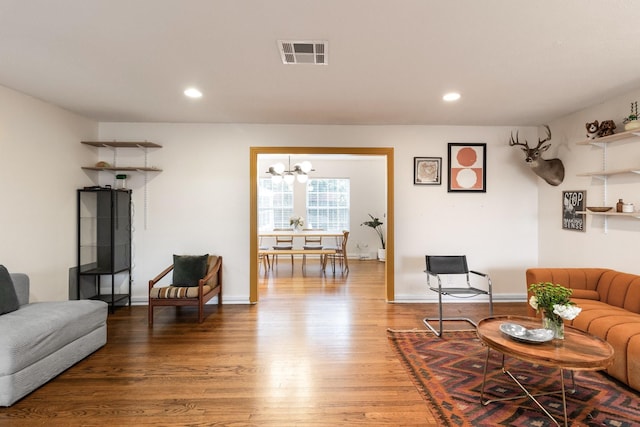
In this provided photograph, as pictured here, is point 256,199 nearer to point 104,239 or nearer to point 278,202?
point 104,239

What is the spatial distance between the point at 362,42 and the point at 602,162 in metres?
3.21

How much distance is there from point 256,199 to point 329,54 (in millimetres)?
2521

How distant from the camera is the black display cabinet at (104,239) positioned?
4148mm

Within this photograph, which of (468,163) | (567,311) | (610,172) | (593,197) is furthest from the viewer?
(468,163)

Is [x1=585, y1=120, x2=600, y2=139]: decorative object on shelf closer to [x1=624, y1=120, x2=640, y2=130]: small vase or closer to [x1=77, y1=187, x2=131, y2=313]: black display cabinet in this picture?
[x1=624, y1=120, x2=640, y2=130]: small vase

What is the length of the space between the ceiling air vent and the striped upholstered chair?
105 inches

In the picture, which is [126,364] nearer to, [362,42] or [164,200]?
[164,200]

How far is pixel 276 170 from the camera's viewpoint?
6.03m

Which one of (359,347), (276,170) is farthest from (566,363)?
(276,170)

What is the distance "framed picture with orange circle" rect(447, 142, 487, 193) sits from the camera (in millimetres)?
4664

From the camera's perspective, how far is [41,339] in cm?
239

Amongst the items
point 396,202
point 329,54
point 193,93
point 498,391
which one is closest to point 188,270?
point 193,93

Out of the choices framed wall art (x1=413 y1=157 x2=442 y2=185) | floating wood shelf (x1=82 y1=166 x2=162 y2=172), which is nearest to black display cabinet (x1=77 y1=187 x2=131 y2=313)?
floating wood shelf (x1=82 y1=166 x2=162 y2=172)

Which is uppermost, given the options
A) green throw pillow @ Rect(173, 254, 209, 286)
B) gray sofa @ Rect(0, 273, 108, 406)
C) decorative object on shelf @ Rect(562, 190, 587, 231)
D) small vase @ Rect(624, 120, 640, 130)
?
small vase @ Rect(624, 120, 640, 130)
